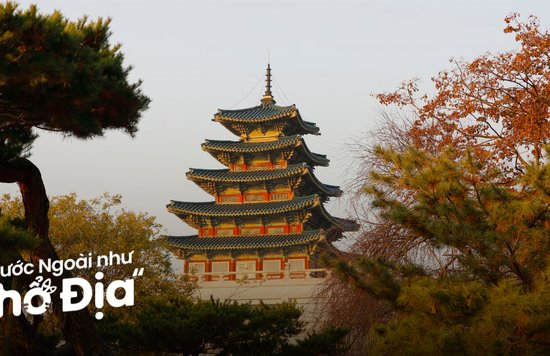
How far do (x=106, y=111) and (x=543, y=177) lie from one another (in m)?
4.67

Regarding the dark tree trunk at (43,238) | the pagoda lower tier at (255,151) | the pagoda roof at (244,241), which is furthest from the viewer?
the pagoda lower tier at (255,151)

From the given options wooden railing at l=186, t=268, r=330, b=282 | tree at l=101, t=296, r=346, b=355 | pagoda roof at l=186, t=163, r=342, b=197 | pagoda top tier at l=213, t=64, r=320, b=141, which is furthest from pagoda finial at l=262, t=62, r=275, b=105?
tree at l=101, t=296, r=346, b=355

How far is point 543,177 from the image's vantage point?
7.18m

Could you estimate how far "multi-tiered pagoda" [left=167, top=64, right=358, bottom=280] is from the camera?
28.1 metres

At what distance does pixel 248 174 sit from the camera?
30031mm

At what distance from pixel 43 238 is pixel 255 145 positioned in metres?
22.6

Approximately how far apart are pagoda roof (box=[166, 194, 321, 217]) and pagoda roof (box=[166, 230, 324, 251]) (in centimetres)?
95

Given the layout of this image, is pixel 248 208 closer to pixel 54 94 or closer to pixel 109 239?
pixel 109 239

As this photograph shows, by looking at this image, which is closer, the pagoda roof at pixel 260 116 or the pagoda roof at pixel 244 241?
the pagoda roof at pixel 244 241

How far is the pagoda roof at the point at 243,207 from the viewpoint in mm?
28016

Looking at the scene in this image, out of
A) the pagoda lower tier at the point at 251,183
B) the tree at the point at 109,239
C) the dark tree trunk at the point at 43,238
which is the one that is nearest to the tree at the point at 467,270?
the dark tree trunk at the point at 43,238

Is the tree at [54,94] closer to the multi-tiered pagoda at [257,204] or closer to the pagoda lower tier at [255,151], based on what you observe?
the multi-tiered pagoda at [257,204]

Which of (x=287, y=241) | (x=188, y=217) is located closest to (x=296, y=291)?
(x=287, y=241)

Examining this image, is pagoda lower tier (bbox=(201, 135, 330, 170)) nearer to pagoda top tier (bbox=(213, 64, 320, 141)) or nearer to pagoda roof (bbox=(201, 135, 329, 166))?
pagoda roof (bbox=(201, 135, 329, 166))
